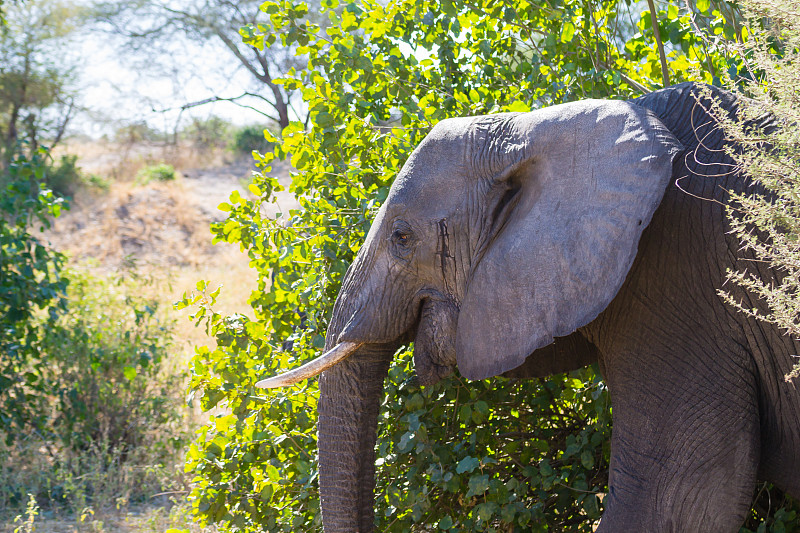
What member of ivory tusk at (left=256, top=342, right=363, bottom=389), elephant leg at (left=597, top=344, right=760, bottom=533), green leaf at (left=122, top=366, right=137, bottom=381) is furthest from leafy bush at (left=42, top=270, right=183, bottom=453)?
elephant leg at (left=597, top=344, right=760, bottom=533)

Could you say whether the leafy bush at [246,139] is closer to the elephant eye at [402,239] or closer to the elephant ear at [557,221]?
the elephant eye at [402,239]

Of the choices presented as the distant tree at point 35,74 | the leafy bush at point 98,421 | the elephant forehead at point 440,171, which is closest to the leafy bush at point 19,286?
the leafy bush at point 98,421

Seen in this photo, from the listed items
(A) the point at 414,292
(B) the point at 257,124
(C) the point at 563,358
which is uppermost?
(B) the point at 257,124

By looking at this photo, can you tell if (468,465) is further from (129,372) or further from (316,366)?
(129,372)

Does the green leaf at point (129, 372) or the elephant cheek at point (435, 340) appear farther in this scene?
the green leaf at point (129, 372)

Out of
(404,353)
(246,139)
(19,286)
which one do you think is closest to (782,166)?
(404,353)

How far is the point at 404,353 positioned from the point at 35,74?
660 inches

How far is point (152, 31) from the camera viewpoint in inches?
599

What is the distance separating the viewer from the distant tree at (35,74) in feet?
57.1

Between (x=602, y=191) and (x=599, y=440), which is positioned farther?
(x=599, y=440)

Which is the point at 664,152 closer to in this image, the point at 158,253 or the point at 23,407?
the point at 23,407

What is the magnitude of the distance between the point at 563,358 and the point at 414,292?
1.94ft

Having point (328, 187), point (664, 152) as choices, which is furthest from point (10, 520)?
point (664, 152)

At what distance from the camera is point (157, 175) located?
768 inches
